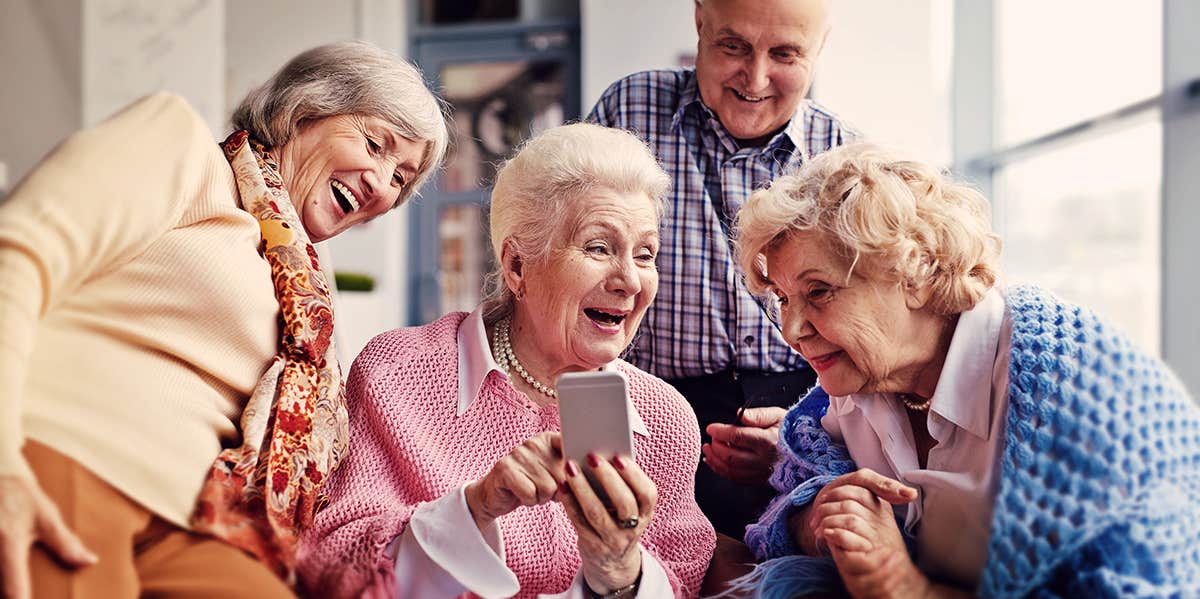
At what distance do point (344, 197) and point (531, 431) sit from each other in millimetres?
539

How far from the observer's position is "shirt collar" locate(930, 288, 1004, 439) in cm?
132

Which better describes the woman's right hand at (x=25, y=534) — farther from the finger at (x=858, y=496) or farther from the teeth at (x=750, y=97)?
the teeth at (x=750, y=97)

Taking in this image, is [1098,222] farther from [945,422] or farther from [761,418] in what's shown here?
[945,422]

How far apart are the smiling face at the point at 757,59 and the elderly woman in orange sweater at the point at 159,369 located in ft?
3.38

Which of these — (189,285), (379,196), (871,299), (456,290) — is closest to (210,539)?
(189,285)

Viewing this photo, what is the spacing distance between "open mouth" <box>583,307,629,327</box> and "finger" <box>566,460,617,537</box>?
15.1 inches

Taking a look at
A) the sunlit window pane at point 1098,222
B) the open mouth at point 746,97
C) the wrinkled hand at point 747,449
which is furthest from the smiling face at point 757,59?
the sunlit window pane at point 1098,222

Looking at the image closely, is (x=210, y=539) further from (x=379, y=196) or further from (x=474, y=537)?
(x=379, y=196)

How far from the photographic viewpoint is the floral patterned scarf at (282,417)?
47.6 inches

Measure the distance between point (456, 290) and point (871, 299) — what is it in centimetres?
484

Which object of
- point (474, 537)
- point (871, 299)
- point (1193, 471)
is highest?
point (871, 299)

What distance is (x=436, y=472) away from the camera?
146 centimetres

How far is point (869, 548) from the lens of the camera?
4.11 ft

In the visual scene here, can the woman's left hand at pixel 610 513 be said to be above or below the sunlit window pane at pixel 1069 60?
below
